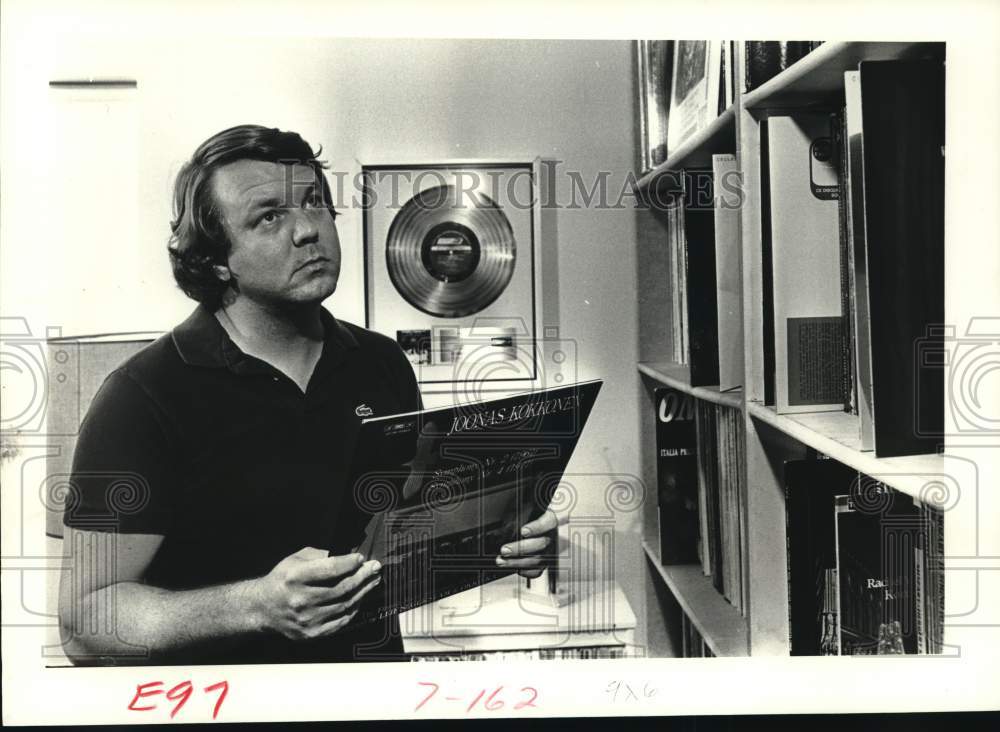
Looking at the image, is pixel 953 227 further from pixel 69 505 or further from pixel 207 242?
pixel 69 505

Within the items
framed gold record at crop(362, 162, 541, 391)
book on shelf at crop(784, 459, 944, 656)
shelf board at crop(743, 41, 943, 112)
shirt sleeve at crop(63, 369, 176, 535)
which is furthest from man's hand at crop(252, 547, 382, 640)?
shelf board at crop(743, 41, 943, 112)

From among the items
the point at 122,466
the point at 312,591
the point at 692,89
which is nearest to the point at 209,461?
the point at 122,466

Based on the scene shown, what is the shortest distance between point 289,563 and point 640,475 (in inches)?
21.4

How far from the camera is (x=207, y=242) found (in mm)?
1212

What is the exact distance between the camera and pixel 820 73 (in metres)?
1.04

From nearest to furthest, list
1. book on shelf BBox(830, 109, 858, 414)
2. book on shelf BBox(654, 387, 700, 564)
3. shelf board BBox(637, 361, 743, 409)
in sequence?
book on shelf BBox(830, 109, 858, 414)
shelf board BBox(637, 361, 743, 409)
book on shelf BBox(654, 387, 700, 564)

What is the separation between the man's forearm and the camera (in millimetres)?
1204

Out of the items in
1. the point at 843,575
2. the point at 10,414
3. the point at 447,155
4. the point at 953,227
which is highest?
the point at 447,155

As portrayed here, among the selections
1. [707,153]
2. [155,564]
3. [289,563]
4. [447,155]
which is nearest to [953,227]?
[707,153]

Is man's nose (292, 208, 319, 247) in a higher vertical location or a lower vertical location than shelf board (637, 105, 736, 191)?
lower

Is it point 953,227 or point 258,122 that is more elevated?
point 258,122

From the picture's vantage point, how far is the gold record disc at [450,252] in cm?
124

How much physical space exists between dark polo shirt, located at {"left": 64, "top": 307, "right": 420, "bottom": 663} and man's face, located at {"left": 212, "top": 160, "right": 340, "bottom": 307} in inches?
3.7

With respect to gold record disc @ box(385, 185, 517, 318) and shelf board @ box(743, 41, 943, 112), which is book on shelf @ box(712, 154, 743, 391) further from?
gold record disc @ box(385, 185, 517, 318)
